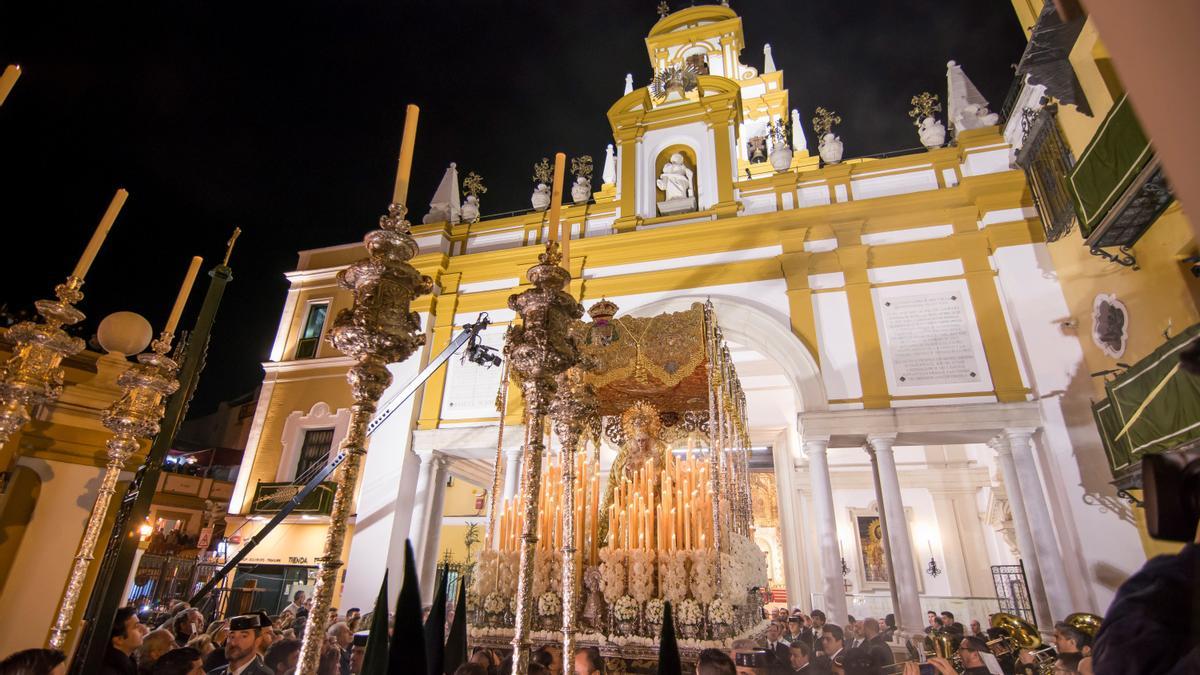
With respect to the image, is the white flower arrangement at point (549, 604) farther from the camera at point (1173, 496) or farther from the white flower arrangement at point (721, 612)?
the camera at point (1173, 496)

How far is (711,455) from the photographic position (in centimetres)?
539

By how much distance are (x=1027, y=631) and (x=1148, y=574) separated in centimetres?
640

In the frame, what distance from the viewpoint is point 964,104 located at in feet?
36.7

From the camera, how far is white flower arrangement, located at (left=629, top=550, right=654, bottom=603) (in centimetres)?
473

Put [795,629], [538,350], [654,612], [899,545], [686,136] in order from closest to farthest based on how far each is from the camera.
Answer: [538,350], [654,612], [795,629], [899,545], [686,136]

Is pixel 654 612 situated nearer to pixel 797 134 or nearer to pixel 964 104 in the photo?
pixel 964 104

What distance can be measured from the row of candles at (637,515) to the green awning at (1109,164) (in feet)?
18.3

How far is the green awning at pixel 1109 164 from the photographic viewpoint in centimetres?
574

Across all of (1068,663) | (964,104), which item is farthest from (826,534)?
(964,104)

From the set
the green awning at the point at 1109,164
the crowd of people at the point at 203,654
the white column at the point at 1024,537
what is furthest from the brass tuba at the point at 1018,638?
the crowd of people at the point at 203,654

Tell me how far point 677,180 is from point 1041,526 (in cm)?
943

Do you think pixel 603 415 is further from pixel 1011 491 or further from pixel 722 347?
pixel 1011 491

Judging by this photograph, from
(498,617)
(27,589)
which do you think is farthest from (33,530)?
(498,617)

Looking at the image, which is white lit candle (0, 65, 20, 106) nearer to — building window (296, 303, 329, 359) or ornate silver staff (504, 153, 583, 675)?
ornate silver staff (504, 153, 583, 675)
